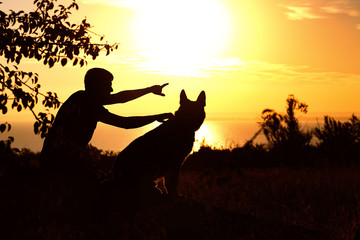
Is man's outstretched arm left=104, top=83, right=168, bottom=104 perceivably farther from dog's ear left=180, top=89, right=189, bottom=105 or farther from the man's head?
dog's ear left=180, top=89, right=189, bottom=105

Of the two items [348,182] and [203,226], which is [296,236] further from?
[348,182]

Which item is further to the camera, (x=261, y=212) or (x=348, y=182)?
(x=348, y=182)

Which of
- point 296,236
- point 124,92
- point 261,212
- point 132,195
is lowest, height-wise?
point 261,212

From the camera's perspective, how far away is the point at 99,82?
5445 millimetres

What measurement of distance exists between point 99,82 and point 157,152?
45.2 inches

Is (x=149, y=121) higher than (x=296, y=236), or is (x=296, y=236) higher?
(x=149, y=121)

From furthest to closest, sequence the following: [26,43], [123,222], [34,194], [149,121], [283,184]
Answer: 1. [283,184]
2. [149,121]
3. [26,43]
4. [123,222]
5. [34,194]

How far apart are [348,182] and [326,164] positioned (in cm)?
363

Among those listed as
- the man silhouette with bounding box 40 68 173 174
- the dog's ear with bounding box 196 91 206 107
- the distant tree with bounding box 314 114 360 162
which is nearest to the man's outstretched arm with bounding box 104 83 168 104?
the man silhouette with bounding box 40 68 173 174

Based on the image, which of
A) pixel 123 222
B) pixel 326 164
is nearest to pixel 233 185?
pixel 326 164

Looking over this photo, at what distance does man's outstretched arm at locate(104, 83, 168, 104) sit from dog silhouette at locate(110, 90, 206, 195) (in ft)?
1.64

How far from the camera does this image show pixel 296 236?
5391mm

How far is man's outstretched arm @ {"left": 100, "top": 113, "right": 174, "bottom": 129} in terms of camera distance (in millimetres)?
5320

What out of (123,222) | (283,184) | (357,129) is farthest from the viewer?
(357,129)
